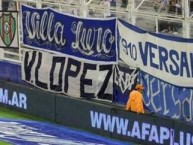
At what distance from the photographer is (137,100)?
15758mm

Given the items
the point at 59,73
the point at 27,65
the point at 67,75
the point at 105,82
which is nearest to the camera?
the point at 105,82

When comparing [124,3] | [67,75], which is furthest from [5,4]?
[67,75]

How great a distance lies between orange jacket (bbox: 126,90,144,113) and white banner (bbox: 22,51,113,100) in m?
1.52

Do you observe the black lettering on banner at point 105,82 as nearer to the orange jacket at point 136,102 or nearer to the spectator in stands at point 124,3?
the orange jacket at point 136,102

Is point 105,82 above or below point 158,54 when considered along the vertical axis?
below

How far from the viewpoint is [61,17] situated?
19.2 meters

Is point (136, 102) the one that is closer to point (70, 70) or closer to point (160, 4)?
point (70, 70)

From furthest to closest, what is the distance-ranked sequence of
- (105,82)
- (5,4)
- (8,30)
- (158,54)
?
(5,4) < (8,30) < (105,82) < (158,54)

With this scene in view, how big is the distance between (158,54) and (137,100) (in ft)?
4.39

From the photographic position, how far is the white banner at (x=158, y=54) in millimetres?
14852

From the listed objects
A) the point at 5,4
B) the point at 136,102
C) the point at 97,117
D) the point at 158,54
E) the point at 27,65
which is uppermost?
the point at 5,4

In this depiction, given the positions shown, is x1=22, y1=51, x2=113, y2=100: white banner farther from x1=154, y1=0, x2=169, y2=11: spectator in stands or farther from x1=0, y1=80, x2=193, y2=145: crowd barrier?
x1=154, y1=0, x2=169, y2=11: spectator in stands

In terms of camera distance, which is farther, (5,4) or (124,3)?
(5,4)

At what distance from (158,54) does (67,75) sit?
14.0ft
